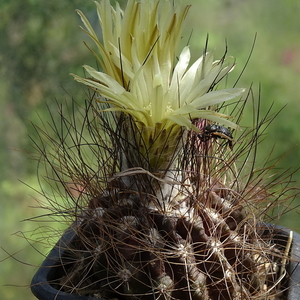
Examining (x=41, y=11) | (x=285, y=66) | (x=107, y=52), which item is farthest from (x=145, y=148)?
(x=285, y=66)

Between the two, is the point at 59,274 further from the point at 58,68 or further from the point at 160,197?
the point at 58,68

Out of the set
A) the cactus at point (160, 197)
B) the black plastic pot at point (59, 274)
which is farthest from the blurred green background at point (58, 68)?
the cactus at point (160, 197)

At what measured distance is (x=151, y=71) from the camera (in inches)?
16.9

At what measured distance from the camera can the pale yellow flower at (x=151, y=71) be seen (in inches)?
15.7

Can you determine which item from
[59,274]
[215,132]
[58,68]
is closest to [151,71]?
[215,132]

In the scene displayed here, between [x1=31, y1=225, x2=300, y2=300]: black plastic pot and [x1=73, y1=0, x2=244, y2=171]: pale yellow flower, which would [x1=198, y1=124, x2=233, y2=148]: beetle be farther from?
[x1=31, y1=225, x2=300, y2=300]: black plastic pot

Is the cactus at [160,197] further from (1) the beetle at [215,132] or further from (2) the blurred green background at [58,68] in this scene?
(2) the blurred green background at [58,68]

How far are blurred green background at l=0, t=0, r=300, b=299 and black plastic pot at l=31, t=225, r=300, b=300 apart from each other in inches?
21.9

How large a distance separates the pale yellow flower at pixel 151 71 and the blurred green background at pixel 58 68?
2.17 feet

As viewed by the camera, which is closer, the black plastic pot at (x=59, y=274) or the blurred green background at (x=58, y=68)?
the black plastic pot at (x=59, y=274)

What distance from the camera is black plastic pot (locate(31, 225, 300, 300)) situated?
462mm

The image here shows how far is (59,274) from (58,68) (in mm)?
737

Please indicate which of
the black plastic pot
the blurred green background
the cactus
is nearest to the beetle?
the cactus

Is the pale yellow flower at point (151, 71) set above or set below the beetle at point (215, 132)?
above
